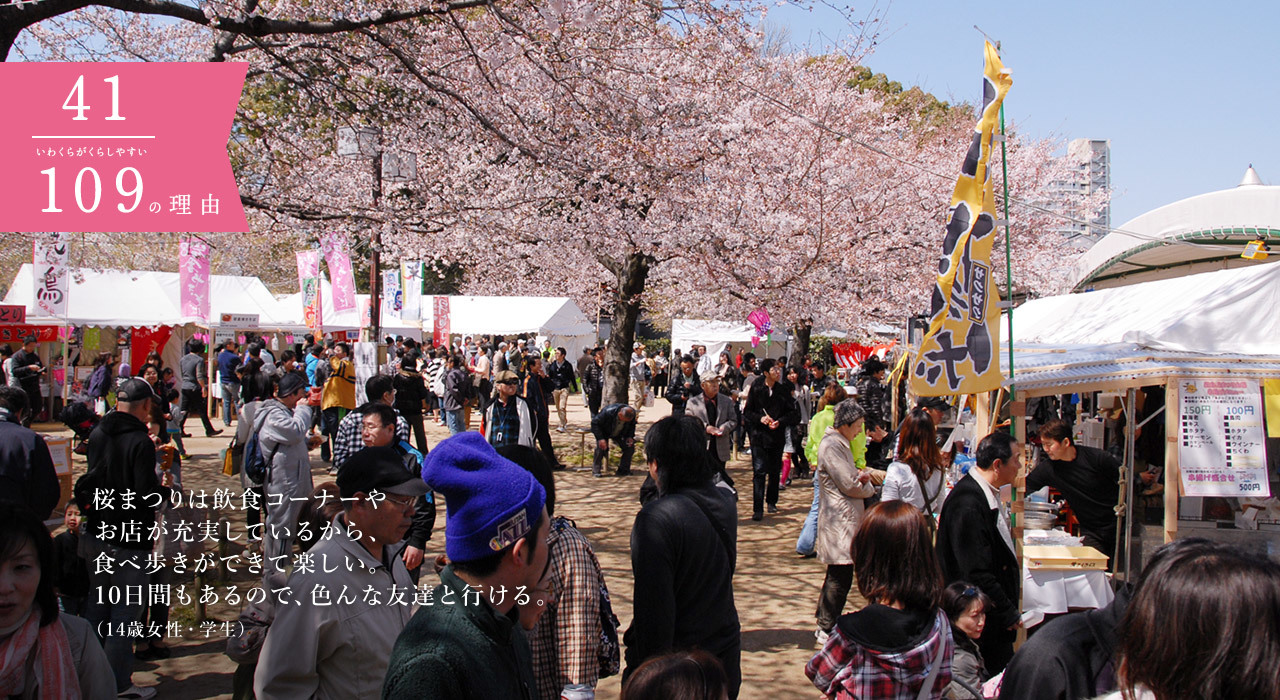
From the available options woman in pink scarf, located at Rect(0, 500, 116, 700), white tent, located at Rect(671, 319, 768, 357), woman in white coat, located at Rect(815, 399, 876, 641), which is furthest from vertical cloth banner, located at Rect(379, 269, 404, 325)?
woman in pink scarf, located at Rect(0, 500, 116, 700)

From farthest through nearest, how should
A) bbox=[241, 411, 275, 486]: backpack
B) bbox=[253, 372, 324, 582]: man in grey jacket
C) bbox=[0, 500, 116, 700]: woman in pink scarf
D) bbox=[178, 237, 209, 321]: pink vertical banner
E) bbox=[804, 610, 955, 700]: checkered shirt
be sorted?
bbox=[178, 237, 209, 321]: pink vertical banner
bbox=[241, 411, 275, 486]: backpack
bbox=[253, 372, 324, 582]: man in grey jacket
bbox=[804, 610, 955, 700]: checkered shirt
bbox=[0, 500, 116, 700]: woman in pink scarf

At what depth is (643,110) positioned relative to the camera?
11.1 m

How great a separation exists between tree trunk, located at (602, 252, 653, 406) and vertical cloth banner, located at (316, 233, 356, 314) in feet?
15.7

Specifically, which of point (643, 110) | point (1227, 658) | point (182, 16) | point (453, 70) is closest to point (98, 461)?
point (182, 16)

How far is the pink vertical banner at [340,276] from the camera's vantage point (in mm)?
12361

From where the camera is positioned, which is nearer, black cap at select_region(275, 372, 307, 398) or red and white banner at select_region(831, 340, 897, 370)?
black cap at select_region(275, 372, 307, 398)

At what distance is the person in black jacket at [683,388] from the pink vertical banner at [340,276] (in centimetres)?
509

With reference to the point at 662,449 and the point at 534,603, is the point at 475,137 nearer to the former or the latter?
the point at 662,449

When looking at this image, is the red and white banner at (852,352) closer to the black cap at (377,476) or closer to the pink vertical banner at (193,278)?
the pink vertical banner at (193,278)

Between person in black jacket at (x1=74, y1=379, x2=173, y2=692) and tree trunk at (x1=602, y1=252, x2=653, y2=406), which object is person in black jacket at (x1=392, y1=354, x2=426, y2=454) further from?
person in black jacket at (x1=74, y1=379, x2=173, y2=692)

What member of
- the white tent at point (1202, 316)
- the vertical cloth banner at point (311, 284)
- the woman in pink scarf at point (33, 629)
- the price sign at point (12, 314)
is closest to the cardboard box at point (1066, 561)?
the white tent at point (1202, 316)

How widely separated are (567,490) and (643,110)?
523 centimetres

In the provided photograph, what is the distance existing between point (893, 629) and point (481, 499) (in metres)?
1.50

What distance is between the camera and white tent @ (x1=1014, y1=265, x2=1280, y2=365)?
6.62m
